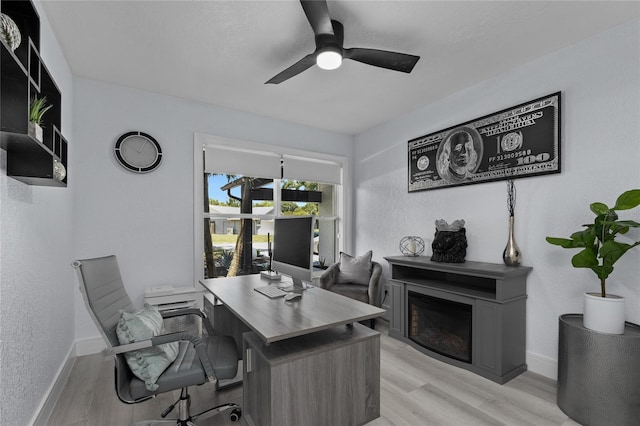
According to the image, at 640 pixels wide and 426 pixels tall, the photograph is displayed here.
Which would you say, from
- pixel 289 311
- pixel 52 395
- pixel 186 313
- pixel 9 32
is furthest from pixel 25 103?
pixel 52 395

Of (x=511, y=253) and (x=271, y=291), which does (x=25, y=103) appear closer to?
(x=271, y=291)

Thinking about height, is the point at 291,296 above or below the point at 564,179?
below

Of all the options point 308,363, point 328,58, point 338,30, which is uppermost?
point 338,30

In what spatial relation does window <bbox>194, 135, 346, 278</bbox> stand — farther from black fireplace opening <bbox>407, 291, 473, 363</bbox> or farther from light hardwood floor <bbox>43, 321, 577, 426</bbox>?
black fireplace opening <bbox>407, 291, 473, 363</bbox>

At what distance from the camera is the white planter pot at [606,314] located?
1.83 m

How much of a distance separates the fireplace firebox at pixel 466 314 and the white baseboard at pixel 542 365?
5 cm

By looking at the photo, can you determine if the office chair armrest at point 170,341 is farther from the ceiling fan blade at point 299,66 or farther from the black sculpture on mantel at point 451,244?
the black sculpture on mantel at point 451,244

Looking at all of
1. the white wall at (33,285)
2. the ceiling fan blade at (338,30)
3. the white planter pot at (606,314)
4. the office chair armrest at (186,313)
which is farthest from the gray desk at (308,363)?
the ceiling fan blade at (338,30)

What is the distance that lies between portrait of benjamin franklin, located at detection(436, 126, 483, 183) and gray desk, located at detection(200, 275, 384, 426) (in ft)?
6.67

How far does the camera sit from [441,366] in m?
2.66

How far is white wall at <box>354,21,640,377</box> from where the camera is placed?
6.89 feet

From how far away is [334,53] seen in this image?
195cm

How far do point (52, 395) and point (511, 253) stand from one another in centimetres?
368

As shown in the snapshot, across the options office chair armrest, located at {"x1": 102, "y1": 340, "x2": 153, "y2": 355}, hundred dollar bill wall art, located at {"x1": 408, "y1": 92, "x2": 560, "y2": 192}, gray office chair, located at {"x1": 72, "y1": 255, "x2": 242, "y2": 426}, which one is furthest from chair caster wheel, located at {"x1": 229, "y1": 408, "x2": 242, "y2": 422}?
hundred dollar bill wall art, located at {"x1": 408, "y1": 92, "x2": 560, "y2": 192}
